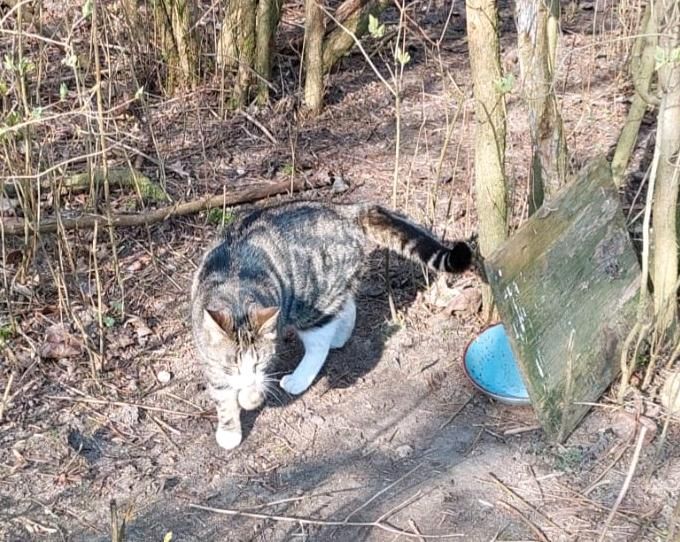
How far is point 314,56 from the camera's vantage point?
554 cm

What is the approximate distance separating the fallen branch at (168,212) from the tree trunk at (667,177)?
2.02 metres

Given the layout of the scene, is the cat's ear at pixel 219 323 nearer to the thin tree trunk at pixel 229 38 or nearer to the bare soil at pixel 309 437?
the bare soil at pixel 309 437

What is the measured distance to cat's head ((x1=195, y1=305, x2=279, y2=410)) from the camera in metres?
3.18

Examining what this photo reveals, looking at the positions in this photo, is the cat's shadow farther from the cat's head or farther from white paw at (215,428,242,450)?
the cat's head

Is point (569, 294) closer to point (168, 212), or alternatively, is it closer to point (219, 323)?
point (219, 323)

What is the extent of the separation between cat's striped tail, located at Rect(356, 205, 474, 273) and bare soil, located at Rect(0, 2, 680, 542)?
0.48m

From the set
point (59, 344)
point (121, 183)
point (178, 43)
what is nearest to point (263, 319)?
point (59, 344)

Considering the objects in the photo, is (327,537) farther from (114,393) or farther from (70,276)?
(70,276)

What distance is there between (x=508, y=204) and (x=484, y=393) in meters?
0.83

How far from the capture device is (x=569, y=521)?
3.12 meters

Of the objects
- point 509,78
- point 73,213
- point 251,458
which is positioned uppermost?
point 509,78

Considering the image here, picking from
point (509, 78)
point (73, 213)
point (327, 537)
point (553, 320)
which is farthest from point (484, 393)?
point (73, 213)

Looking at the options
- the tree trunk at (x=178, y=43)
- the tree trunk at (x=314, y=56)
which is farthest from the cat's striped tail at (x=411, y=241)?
the tree trunk at (x=178, y=43)

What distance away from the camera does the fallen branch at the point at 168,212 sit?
409 cm
